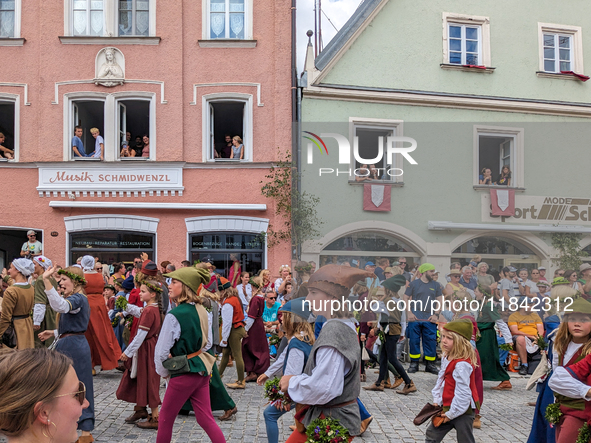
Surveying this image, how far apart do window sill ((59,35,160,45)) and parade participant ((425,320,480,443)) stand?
12889 mm

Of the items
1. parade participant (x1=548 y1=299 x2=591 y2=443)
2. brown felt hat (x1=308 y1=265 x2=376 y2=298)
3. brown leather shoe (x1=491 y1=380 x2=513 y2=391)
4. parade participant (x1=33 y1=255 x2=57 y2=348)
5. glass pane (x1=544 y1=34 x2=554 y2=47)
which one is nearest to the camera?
brown felt hat (x1=308 y1=265 x2=376 y2=298)

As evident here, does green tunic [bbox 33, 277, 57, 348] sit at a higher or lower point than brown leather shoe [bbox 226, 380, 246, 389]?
higher

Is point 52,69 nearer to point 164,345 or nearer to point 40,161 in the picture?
point 40,161

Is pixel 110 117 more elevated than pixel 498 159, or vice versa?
pixel 110 117

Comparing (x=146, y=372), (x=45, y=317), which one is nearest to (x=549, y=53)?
(x=146, y=372)

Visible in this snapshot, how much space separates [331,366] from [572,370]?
1.86m

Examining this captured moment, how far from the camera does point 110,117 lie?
51.2 ft

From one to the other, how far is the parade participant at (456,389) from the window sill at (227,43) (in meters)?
12.1

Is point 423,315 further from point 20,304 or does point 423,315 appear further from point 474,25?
point 474,25

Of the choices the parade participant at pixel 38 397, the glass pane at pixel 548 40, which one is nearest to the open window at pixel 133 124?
the glass pane at pixel 548 40

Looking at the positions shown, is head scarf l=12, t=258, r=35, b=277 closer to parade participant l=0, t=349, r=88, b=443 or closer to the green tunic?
the green tunic

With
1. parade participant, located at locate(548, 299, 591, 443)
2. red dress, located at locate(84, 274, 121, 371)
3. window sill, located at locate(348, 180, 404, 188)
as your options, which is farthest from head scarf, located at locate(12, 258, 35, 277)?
window sill, located at locate(348, 180, 404, 188)

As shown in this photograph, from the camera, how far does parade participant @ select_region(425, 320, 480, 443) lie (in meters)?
4.76

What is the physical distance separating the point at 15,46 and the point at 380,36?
31.2ft
